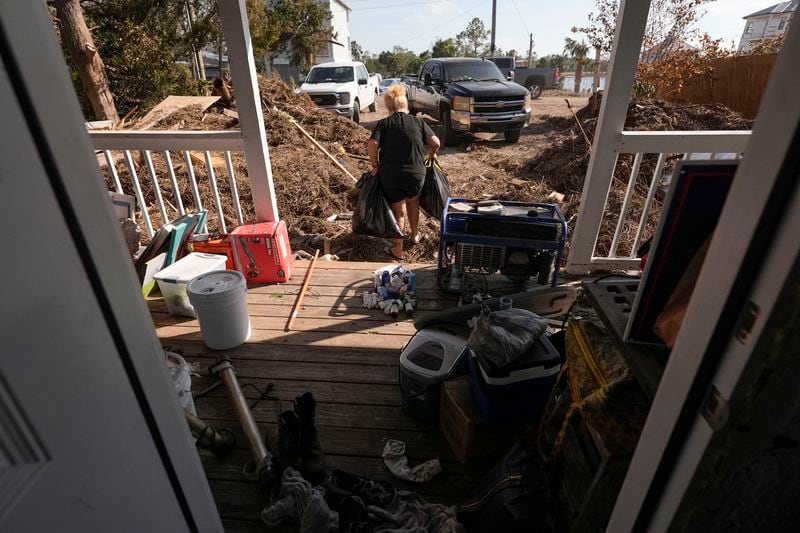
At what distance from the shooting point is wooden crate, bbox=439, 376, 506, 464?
5.51 feet

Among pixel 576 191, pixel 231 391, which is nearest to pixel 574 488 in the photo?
pixel 231 391

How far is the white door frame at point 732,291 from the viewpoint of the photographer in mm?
468

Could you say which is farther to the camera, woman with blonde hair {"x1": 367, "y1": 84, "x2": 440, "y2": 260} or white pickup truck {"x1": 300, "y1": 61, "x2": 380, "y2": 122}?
white pickup truck {"x1": 300, "y1": 61, "x2": 380, "y2": 122}

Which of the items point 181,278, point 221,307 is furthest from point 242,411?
point 181,278

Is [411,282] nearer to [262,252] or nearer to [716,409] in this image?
[262,252]

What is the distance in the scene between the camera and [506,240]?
8.56 feet

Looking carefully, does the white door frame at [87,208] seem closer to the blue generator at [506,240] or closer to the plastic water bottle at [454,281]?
the blue generator at [506,240]

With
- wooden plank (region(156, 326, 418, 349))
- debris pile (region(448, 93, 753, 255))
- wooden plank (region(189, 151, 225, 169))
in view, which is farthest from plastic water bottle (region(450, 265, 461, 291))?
wooden plank (region(189, 151, 225, 169))

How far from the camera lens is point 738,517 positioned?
2.14ft

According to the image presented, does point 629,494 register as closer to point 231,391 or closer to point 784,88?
point 784,88

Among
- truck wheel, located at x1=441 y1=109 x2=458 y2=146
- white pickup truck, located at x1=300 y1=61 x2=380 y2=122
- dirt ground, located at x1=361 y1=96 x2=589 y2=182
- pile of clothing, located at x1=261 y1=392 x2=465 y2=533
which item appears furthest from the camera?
white pickup truck, located at x1=300 y1=61 x2=380 y2=122

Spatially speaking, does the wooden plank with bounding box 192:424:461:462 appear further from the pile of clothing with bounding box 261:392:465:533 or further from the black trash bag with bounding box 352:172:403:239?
the black trash bag with bounding box 352:172:403:239

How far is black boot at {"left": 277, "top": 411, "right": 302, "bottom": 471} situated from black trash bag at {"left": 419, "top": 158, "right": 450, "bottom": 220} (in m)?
2.39

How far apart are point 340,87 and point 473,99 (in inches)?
164
